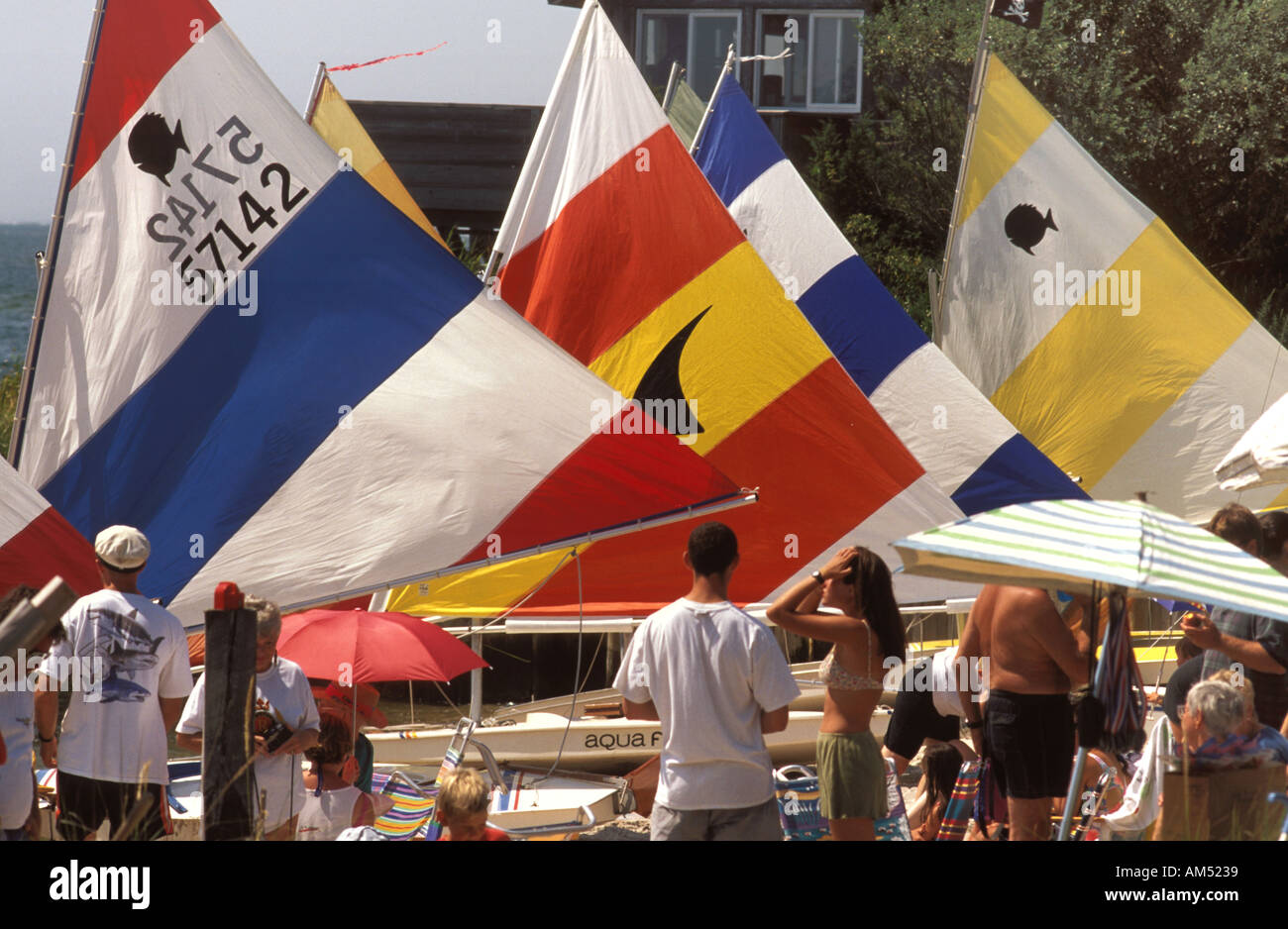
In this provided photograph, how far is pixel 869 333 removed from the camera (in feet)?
34.9

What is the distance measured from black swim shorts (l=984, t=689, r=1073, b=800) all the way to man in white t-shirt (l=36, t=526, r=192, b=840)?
2.83m

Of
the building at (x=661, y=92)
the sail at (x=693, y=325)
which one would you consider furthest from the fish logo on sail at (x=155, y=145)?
the building at (x=661, y=92)

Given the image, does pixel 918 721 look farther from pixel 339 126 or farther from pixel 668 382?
pixel 339 126

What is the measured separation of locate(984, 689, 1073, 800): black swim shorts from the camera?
18.0 ft

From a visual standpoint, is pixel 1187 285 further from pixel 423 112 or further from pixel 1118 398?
pixel 423 112

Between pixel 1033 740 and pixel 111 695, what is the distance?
10.0ft

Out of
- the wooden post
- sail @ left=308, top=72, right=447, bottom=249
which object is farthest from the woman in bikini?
sail @ left=308, top=72, right=447, bottom=249

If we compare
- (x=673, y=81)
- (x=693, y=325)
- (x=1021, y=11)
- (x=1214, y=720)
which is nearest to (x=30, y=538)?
(x=1214, y=720)

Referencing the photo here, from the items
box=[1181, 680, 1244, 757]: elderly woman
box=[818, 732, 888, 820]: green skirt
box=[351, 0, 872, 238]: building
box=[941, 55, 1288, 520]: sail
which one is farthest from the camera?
box=[351, 0, 872, 238]: building

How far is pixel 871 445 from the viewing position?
847 cm

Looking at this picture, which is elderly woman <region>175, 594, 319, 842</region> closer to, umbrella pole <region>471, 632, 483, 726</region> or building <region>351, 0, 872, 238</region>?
umbrella pole <region>471, 632, 483, 726</region>

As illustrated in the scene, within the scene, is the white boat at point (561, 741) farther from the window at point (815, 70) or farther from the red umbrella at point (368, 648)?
the window at point (815, 70)

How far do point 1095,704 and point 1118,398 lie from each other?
7510 mm
